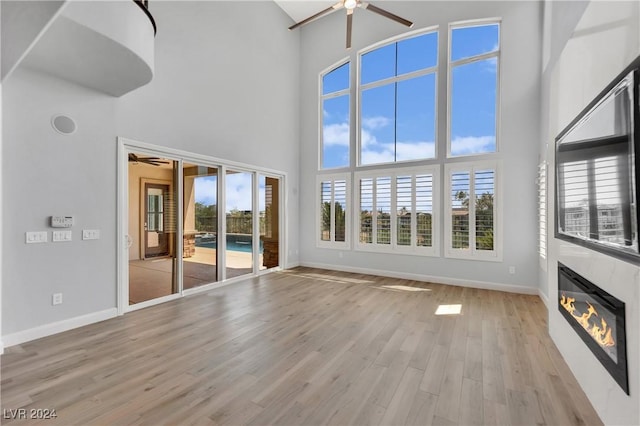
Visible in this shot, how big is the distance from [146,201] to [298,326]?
2842mm

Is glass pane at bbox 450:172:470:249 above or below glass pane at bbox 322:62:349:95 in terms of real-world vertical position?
below

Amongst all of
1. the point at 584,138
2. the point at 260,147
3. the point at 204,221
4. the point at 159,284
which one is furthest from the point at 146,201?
the point at 584,138

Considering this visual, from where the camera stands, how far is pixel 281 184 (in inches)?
261

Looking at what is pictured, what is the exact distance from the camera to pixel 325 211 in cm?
677

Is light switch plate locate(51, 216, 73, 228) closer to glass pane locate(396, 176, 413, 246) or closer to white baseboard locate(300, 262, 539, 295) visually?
white baseboard locate(300, 262, 539, 295)

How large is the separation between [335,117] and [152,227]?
4.67 meters

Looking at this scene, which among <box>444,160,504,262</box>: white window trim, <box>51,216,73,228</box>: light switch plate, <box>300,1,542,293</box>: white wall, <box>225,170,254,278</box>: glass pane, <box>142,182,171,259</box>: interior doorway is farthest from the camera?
<box>225,170,254,278</box>: glass pane

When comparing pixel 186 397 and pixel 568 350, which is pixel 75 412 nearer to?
pixel 186 397

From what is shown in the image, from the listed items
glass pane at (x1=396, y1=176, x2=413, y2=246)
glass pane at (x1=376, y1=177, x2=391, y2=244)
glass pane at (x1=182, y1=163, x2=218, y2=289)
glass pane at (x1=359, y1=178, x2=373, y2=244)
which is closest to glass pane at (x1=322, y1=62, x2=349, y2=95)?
glass pane at (x1=359, y1=178, x2=373, y2=244)

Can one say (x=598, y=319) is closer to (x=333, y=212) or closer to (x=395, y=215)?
(x=395, y=215)

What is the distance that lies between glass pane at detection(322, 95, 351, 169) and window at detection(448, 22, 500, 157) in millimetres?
2273

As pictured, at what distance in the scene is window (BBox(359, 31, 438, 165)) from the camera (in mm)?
5723

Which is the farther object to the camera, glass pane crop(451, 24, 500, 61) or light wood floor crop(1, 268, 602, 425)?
glass pane crop(451, 24, 500, 61)

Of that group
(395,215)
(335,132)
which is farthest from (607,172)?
(335,132)
